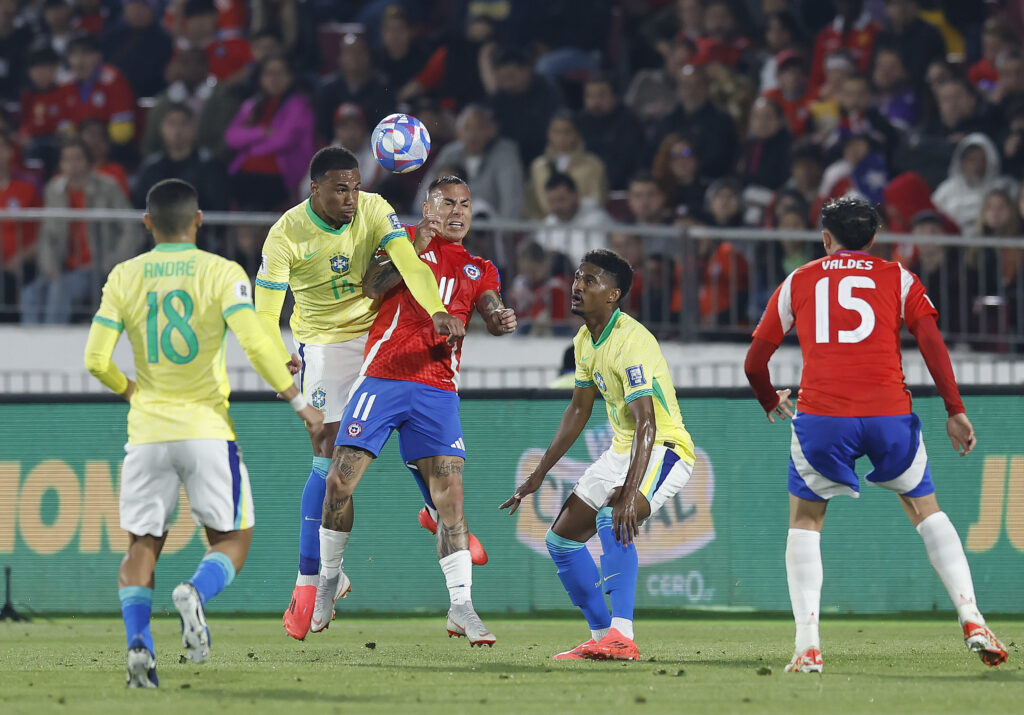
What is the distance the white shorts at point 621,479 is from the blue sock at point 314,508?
5.49ft

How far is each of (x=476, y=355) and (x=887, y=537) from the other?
436 centimetres

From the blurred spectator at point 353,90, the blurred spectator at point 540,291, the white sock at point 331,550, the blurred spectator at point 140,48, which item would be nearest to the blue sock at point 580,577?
the white sock at point 331,550

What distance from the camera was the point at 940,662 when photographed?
8031mm

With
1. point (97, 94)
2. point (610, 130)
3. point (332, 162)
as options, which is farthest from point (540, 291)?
point (97, 94)

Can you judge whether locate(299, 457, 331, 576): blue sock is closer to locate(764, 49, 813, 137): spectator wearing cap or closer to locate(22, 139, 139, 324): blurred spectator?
locate(22, 139, 139, 324): blurred spectator

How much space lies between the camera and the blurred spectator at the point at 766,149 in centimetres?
1521

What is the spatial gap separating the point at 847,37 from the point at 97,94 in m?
8.44

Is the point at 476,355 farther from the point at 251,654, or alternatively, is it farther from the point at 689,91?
the point at 251,654

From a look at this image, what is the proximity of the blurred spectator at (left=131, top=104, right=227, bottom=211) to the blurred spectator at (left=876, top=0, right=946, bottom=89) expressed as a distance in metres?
6.85

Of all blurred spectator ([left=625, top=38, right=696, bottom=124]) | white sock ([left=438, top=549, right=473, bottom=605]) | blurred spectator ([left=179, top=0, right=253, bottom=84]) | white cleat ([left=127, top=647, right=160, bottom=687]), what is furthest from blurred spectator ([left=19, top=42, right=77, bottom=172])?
white cleat ([left=127, top=647, right=160, bottom=687])

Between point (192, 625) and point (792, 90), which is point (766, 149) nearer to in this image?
point (792, 90)

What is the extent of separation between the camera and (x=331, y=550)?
9.05 m

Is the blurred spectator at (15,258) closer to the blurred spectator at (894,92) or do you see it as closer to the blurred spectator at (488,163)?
the blurred spectator at (488,163)

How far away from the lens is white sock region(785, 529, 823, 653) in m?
7.39
